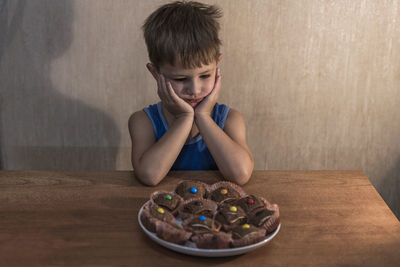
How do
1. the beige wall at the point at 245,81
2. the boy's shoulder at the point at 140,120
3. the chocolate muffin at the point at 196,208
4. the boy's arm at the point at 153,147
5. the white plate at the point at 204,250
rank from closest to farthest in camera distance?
the white plate at the point at 204,250, the chocolate muffin at the point at 196,208, the boy's arm at the point at 153,147, the boy's shoulder at the point at 140,120, the beige wall at the point at 245,81

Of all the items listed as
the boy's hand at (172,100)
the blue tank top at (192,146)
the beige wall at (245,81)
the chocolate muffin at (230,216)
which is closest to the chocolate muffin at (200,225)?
the chocolate muffin at (230,216)

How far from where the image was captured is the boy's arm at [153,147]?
4.15 feet

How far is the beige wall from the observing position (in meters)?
1.89

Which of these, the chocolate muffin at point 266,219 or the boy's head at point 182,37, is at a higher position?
the boy's head at point 182,37

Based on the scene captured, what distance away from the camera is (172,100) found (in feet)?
4.61

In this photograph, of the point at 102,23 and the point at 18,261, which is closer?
the point at 18,261

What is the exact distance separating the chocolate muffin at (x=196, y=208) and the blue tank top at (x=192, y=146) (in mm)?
520

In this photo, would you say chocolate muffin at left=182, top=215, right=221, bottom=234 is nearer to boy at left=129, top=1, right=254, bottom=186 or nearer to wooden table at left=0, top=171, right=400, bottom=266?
wooden table at left=0, top=171, right=400, bottom=266

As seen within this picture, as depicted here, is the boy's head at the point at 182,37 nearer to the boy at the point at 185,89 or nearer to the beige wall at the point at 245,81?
the boy at the point at 185,89

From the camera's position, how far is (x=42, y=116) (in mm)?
2039

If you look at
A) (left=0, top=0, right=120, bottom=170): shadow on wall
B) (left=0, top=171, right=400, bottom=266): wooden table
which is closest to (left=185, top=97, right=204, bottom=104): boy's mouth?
(left=0, top=171, right=400, bottom=266): wooden table

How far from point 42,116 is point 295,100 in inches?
47.0

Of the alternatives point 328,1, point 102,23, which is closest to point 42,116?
point 102,23

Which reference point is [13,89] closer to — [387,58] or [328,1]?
[328,1]
